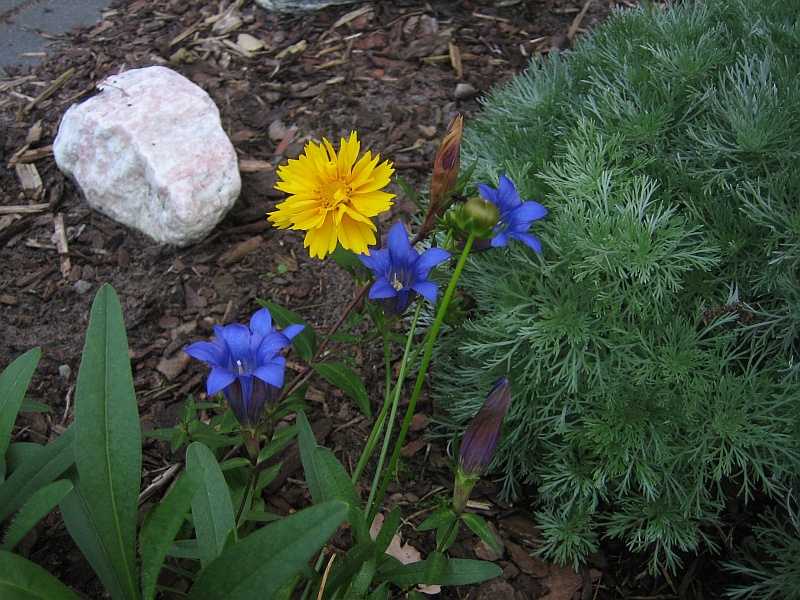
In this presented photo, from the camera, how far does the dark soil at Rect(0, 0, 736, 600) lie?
1994 millimetres

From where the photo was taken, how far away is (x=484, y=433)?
138 centimetres

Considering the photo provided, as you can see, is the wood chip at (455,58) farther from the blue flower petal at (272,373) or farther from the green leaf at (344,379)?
the blue flower petal at (272,373)

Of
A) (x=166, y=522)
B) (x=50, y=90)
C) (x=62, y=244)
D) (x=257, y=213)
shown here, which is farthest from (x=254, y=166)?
(x=166, y=522)

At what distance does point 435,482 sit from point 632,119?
48.8 inches

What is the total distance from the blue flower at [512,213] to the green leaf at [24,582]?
1054 mm

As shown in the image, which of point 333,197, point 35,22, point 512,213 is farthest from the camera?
point 35,22

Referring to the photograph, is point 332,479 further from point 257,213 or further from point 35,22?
point 35,22

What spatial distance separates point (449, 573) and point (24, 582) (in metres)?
0.80

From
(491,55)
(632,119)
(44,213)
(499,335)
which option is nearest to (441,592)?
(499,335)

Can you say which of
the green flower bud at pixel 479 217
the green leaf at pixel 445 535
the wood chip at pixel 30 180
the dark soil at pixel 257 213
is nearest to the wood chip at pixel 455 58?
the dark soil at pixel 257 213

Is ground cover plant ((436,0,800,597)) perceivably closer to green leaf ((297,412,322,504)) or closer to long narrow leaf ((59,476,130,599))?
green leaf ((297,412,322,504))

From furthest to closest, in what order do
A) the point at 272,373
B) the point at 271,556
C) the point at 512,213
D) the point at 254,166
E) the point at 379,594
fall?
the point at 254,166 < the point at 512,213 < the point at 379,594 < the point at 272,373 < the point at 271,556

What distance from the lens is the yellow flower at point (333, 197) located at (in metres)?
1.59

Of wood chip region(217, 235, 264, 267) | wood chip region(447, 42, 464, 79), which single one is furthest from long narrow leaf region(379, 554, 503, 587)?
wood chip region(447, 42, 464, 79)
